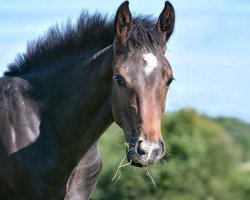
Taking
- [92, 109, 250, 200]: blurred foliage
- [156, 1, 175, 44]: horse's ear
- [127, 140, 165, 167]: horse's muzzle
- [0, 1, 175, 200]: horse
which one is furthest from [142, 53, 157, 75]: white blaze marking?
[92, 109, 250, 200]: blurred foliage

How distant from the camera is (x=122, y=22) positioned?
8656 millimetres

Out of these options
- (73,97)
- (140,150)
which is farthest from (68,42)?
(140,150)

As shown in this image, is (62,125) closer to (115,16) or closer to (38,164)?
(38,164)

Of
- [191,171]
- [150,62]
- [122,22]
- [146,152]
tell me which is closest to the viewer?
[146,152]

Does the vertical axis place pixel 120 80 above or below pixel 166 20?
below

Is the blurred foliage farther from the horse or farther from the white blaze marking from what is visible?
the white blaze marking

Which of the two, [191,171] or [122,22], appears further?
[191,171]

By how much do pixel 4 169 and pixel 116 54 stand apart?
1.76 metres

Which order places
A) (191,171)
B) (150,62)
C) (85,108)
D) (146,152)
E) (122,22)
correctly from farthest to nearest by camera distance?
(191,171), (85,108), (122,22), (150,62), (146,152)

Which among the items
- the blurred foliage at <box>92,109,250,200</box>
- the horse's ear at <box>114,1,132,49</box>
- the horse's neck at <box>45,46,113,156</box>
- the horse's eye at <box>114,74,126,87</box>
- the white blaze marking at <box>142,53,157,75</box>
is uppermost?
the horse's ear at <box>114,1,132,49</box>

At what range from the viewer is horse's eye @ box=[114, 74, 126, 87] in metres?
8.26

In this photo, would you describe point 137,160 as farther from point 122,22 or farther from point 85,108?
point 122,22

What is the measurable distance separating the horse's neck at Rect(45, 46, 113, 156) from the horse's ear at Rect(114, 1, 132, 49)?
0.24 meters

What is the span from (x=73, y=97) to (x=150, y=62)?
117cm
